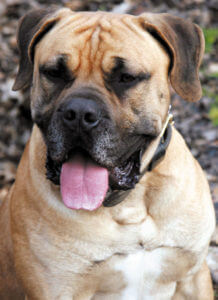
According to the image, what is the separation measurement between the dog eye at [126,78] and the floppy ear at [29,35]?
44cm

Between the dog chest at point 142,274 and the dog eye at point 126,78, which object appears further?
the dog chest at point 142,274

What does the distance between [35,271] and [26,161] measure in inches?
20.6

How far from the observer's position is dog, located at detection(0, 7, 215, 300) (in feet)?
6.89

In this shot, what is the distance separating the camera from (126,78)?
2.12 m

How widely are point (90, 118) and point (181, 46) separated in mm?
554

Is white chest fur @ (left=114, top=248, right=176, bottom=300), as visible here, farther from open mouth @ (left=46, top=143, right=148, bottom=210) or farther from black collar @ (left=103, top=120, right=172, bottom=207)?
open mouth @ (left=46, top=143, right=148, bottom=210)

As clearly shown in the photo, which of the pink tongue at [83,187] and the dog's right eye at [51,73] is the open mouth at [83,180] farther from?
the dog's right eye at [51,73]

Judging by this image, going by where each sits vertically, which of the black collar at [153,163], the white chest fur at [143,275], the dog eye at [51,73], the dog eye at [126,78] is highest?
the dog eye at [126,78]

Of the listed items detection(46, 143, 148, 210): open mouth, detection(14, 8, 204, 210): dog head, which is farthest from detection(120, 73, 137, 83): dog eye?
detection(46, 143, 148, 210): open mouth

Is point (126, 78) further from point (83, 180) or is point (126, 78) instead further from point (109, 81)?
point (83, 180)

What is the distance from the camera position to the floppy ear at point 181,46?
2.22m

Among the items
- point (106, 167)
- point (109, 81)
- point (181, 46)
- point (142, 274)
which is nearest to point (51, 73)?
point (109, 81)

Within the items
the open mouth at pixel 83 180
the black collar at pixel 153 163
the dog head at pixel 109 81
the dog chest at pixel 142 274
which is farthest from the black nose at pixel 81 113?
the dog chest at pixel 142 274

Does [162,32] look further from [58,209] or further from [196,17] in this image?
[196,17]
